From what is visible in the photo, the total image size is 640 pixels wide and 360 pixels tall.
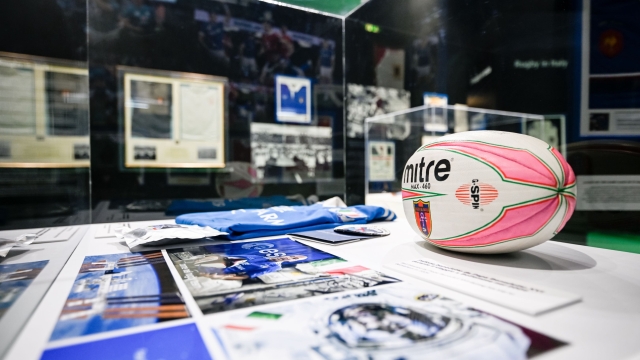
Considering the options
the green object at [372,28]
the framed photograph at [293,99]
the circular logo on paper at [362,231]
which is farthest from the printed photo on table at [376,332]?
the green object at [372,28]

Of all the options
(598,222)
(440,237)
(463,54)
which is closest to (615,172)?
(598,222)

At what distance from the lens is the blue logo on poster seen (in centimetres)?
182

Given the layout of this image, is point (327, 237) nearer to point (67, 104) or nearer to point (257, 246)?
point (257, 246)

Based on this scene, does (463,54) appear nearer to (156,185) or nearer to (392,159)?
(392,159)

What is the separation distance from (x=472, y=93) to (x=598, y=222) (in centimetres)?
73

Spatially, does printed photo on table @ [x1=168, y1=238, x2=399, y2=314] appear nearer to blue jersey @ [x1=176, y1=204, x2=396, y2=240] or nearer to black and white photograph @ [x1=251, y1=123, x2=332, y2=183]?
blue jersey @ [x1=176, y1=204, x2=396, y2=240]

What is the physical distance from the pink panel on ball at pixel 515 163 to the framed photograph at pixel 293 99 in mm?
1226

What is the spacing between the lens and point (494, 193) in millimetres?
667

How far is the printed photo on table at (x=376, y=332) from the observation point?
0.35 metres

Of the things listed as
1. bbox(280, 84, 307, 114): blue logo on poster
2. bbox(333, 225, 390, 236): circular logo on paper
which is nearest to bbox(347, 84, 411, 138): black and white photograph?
bbox(280, 84, 307, 114): blue logo on poster

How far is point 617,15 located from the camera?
0.98 meters

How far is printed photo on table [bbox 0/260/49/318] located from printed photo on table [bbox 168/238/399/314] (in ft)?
0.73

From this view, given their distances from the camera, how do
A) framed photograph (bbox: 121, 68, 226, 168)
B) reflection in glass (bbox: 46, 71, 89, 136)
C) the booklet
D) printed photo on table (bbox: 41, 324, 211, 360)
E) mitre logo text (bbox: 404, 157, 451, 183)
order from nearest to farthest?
printed photo on table (bbox: 41, 324, 211, 360), mitre logo text (bbox: 404, 157, 451, 183), the booklet, reflection in glass (bbox: 46, 71, 89, 136), framed photograph (bbox: 121, 68, 226, 168)

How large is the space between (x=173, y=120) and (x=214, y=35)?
0.45 metres
